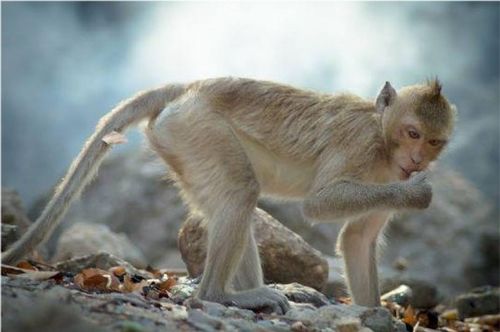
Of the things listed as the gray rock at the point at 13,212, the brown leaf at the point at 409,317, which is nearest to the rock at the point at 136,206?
the gray rock at the point at 13,212

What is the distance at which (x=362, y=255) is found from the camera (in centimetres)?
692

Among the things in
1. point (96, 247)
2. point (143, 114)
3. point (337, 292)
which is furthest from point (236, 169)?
point (96, 247)

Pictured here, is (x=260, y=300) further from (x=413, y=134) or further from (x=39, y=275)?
(x=413, y=134)

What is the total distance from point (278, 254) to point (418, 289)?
224cm

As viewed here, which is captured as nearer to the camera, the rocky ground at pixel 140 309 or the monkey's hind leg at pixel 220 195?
the rocky ground at pixel 140 309

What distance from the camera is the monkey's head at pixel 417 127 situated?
629 centimetres

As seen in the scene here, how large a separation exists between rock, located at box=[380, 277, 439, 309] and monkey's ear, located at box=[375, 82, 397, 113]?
9.54ft

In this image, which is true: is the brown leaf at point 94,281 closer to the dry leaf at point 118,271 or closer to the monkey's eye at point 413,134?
the dry leaf at point 118,271

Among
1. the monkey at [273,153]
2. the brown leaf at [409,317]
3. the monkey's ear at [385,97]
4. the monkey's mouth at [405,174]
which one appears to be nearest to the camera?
the monkey at [273,153]

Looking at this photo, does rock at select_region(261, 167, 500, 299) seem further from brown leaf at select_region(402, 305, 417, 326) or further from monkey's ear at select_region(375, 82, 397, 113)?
monkey's ear at select_region(375, 82, 397, 113)

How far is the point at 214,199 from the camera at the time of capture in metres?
5.97

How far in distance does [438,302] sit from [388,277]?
3.00 feet

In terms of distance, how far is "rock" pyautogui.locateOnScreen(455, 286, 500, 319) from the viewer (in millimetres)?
8711

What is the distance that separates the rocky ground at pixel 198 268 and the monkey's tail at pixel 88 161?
0.77ft
